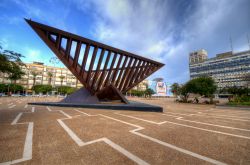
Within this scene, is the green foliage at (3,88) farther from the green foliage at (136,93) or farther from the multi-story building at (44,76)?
the green foliage at (136,93)

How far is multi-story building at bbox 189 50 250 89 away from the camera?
72875 mm

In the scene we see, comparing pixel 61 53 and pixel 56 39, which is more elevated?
pixel 56 39

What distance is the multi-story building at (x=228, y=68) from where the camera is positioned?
7288 cm

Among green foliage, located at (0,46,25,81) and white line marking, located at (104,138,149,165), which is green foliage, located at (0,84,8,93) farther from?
white line marking, located at (104,138,149,165)

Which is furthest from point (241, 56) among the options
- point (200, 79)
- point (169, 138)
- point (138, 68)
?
point (169, 138)

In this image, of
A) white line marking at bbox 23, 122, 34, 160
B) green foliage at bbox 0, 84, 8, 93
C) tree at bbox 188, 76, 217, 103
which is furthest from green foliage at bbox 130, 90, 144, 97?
white line marking at bbox 23, 122, 34, 160

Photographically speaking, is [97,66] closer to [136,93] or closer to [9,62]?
[9,62]

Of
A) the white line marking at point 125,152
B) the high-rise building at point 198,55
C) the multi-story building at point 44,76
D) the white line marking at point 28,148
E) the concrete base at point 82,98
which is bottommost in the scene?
the white line marking at point 125,152

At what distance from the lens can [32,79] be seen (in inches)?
3027

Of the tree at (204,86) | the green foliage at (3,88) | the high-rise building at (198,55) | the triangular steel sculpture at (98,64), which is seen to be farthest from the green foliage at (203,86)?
the high-rise building at (198,55)

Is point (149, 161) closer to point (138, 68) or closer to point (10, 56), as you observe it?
point (10, 56)

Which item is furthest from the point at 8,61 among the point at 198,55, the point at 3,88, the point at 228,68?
the point at 198,55

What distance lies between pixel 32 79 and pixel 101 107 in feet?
275

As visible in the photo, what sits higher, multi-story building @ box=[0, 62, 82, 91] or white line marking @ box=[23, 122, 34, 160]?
multi-story building @ box=[0, 62, 82, 91]
